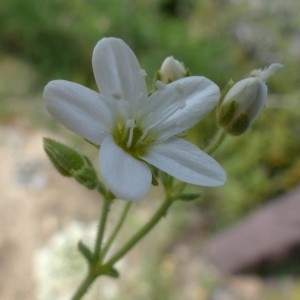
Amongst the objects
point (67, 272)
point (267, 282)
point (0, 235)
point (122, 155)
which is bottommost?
point (267, 282)

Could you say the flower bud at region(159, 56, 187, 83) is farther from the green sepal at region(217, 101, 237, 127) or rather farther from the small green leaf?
the small green leaf

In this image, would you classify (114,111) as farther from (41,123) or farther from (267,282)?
(41,123)

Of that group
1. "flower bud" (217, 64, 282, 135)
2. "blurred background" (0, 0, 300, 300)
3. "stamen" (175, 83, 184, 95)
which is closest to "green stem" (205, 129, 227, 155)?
"flower bud" (217, 64, 282, 135)

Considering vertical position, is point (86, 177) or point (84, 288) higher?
point (86, 177)

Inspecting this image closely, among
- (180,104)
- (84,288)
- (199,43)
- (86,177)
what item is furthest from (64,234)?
(199,43)

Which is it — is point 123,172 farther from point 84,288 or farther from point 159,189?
point 159,189

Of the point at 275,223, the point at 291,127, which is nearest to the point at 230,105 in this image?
the point at 275,223
